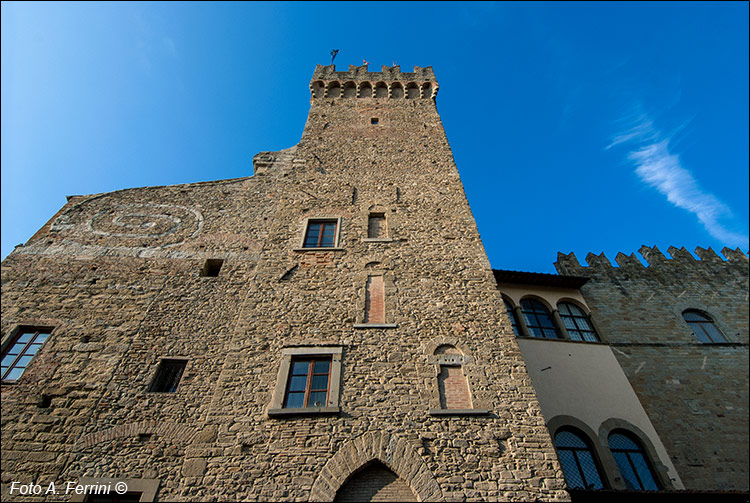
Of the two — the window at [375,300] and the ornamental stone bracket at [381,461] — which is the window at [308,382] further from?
the window at [375,300]

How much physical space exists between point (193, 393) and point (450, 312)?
568cm

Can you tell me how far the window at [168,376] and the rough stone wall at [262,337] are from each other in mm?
159

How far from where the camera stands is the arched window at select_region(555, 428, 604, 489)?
29.4 feet

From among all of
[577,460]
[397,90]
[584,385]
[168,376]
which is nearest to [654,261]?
[584,385]

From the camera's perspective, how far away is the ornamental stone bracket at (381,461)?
6398 mm

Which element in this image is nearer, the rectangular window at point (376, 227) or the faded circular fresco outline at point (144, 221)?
the rectangular window at point (376, 227)

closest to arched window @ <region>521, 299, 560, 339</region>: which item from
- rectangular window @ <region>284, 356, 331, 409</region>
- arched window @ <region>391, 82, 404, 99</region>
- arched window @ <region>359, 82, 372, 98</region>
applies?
rectangular window @ <region>284, 356, 331, 409</region>

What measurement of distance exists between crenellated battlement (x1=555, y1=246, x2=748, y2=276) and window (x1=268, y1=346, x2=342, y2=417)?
10513mm

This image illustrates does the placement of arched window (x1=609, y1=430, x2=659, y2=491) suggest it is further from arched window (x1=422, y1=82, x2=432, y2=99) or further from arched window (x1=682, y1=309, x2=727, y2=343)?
arched window (x1=422, y1=82, x2=432, y2=99)

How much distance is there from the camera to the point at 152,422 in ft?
25.4

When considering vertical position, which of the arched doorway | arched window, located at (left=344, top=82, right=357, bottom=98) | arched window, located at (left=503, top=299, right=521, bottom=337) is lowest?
the arched doorway

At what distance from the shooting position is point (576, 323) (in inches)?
494

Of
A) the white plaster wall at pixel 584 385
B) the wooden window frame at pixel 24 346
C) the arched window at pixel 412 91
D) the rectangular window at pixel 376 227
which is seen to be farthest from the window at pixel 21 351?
the arched window at pixel 412 91

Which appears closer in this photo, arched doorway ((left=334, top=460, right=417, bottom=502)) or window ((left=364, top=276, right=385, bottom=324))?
arched doorway ((left=334, top=460, right=417, bottom=502))
